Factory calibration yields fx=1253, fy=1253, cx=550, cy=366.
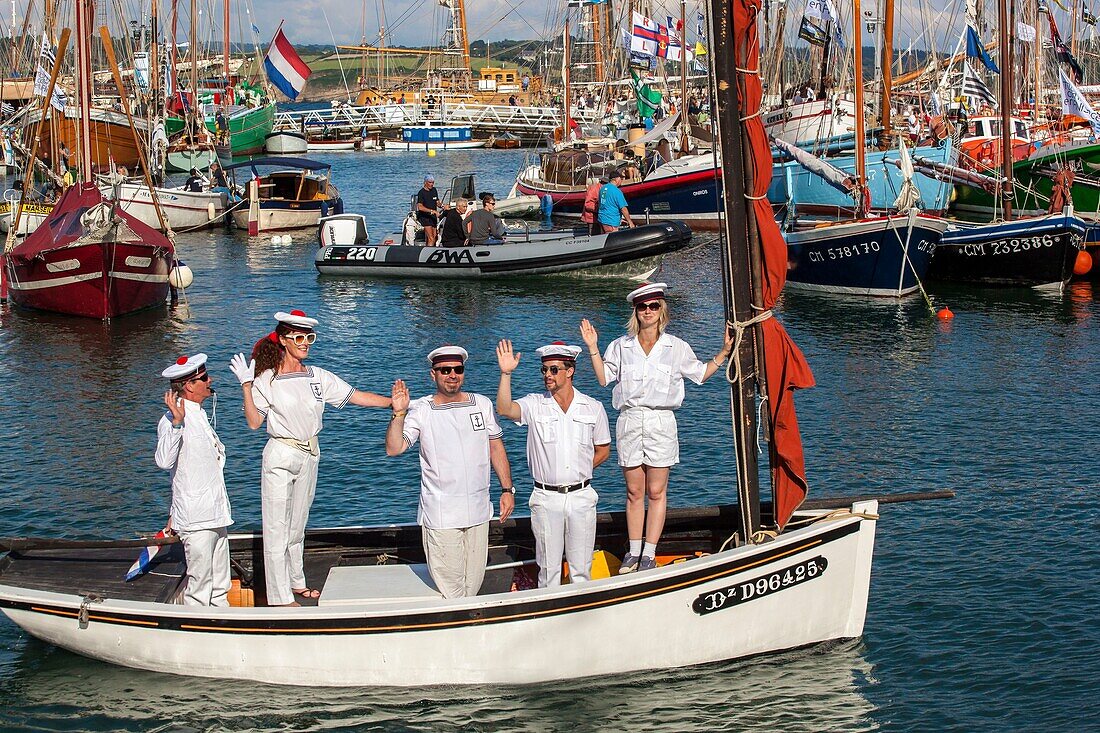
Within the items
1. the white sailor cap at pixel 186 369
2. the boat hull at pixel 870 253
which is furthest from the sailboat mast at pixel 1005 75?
the white sailor cap at pixel 186 369

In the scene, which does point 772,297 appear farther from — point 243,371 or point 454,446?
point 243,371

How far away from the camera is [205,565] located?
8.79m

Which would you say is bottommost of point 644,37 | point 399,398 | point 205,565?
point 205,565

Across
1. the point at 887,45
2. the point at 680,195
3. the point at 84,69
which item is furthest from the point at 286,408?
the point at 680,195

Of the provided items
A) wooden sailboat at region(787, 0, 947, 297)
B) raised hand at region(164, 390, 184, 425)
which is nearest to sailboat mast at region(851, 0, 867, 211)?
wooden sailboat at region(787, 0, 947, 297)

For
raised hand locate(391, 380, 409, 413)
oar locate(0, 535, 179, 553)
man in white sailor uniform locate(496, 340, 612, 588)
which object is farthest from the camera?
oar locate(0, 535, 179, 553)

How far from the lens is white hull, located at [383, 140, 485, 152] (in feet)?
292

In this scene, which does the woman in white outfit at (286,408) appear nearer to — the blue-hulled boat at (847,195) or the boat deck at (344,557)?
the boat deck at (344,557)

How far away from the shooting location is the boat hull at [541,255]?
27.3 meters

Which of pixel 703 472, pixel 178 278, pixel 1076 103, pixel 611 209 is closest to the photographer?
pixel 703 472

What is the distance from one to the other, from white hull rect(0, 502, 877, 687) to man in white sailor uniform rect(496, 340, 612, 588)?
1.28 feet

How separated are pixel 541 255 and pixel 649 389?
19279mm

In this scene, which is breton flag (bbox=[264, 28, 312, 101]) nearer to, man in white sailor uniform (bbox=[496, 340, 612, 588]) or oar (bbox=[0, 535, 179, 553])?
oar (bbox=[0, 535, 179, 553])

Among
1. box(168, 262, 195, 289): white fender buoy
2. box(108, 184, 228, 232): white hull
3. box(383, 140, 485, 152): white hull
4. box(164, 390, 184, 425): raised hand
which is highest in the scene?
box(383, 140, 485, 152): white hull
